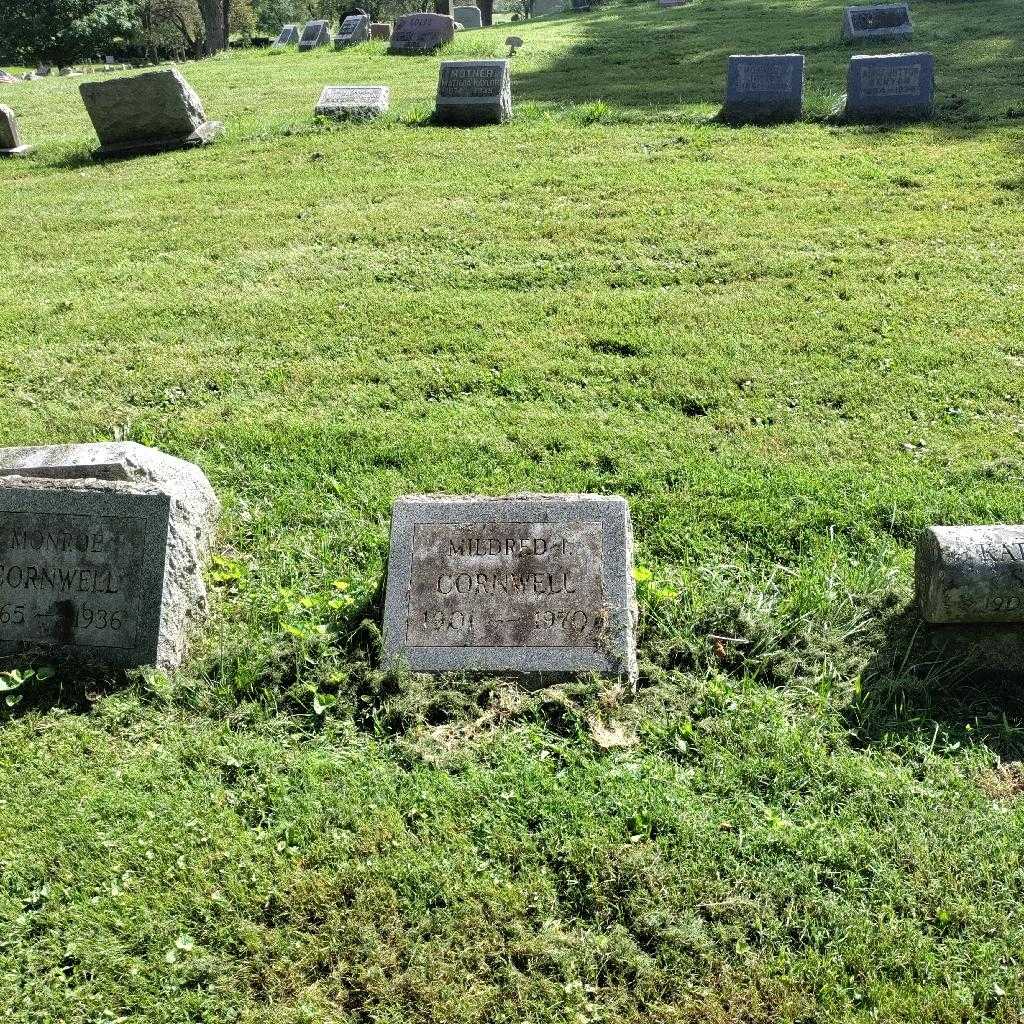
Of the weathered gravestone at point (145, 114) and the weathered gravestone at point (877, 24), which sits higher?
the weathered gravestone at point (877, 24)

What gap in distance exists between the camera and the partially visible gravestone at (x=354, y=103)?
13.9 metres

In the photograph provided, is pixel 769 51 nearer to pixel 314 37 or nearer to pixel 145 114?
pixel 145 114

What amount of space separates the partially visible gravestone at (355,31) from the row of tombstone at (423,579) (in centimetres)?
2463

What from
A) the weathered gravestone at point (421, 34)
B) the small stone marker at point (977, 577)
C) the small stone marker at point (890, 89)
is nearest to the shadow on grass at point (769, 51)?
the small stone marker at point (890, 89)

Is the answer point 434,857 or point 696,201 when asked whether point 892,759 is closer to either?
point 434,857

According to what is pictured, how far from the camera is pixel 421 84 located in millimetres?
16984

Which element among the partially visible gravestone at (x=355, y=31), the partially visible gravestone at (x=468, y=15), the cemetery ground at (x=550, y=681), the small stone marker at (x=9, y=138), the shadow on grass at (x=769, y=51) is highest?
the partially visible gravestone at (x=468, y=15)

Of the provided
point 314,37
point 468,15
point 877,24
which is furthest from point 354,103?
point 468,15

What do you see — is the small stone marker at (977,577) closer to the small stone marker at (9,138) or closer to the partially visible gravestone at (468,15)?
the small stone marker at (9,138)

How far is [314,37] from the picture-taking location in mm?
27375

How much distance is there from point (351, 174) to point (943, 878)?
10.4 meters

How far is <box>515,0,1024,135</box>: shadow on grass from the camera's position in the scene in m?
13.7

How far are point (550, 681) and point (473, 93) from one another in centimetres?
1145

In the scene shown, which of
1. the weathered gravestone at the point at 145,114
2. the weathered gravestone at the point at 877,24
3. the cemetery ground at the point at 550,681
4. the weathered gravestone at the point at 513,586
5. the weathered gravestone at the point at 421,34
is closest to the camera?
the cemetery ground at the point at 550,681
